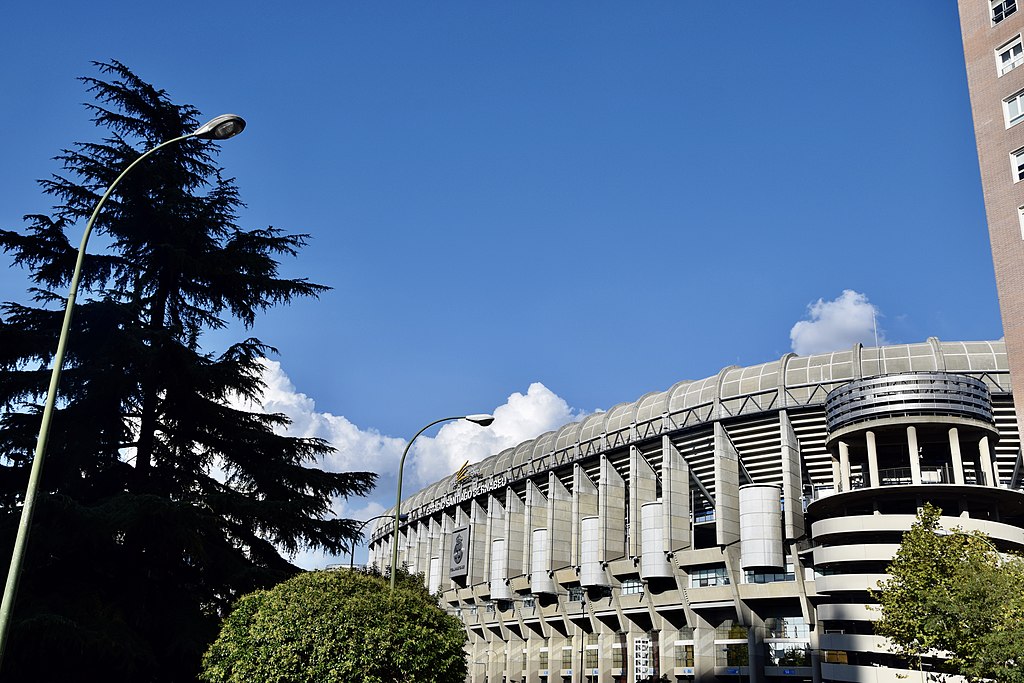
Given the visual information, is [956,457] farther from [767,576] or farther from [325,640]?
[325,640]

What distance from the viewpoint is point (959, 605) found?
26.6 meters

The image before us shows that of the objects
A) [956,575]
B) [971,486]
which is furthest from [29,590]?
[971,486]

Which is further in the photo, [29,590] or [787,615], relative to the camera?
[787,615]

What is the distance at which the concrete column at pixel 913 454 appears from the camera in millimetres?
49062

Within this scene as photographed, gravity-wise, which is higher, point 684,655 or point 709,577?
point 709,577

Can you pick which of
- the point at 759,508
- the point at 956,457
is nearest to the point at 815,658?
the point at 759,508

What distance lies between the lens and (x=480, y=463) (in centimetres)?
9956

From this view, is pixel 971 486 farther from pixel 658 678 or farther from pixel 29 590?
pixel 29 590

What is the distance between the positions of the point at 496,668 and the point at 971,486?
174ft

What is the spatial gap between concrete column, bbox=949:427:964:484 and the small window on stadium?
2660 cm

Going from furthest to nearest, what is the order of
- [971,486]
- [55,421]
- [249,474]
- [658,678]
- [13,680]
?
[658,678] → [971,486] → [249,474] → [55,421] → [13,680]

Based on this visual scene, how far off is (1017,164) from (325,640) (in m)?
24.1

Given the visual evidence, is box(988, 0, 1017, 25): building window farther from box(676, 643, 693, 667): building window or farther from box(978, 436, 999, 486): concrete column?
box(676, 643, 693, 667): building window

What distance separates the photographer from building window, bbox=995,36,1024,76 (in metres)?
27.5
